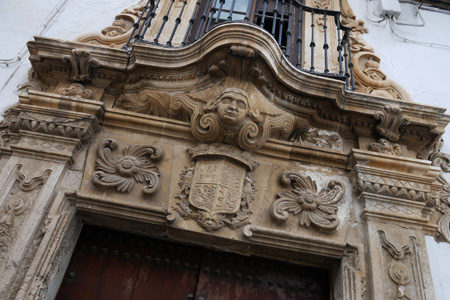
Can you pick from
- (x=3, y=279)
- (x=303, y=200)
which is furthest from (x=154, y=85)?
(x=3, y=279)

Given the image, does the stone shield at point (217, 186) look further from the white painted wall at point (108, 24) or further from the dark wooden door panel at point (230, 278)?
the white painted wall at point (108, 24)

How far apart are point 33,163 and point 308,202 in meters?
2.02

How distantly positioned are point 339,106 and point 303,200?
868 mm

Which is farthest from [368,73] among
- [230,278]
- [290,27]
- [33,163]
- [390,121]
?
[33,163]

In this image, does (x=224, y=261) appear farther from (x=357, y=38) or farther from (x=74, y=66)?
(x=357, y=38)

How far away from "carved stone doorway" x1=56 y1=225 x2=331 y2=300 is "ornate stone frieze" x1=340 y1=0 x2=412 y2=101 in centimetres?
185

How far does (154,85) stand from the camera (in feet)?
10.2

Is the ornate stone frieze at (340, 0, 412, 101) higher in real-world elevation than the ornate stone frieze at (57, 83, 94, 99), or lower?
higher

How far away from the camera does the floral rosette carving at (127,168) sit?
269cm

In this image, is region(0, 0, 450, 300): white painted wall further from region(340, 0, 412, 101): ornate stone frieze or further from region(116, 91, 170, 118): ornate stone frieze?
region(116, 91, 170, 118): ornate stone frieze

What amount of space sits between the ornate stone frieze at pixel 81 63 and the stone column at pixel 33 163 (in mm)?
243

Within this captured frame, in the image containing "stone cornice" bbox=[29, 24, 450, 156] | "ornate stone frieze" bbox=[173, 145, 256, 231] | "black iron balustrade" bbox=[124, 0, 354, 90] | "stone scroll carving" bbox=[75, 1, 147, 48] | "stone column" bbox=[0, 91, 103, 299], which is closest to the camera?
"stone column" bbox=[0, 91, 103, 299]

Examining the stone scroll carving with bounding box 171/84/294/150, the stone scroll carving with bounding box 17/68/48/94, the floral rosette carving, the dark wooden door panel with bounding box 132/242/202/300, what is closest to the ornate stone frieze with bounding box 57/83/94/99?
the stone scroll carving with bounding box 17/68/48/94

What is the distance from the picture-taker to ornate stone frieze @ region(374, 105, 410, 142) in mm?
3014
